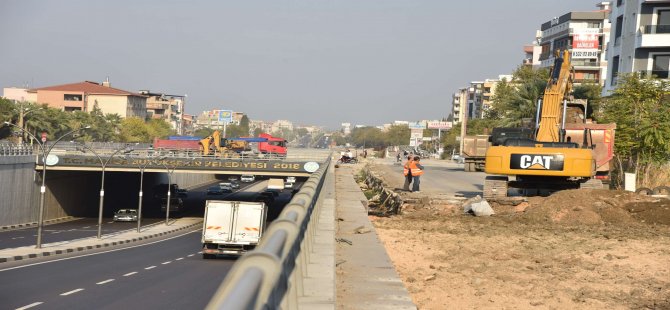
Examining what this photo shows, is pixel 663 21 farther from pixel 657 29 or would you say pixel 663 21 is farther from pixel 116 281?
pixel 116 281

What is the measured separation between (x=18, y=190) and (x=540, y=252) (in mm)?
57717

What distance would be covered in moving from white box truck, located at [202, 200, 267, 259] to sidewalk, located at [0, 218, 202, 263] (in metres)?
9.80

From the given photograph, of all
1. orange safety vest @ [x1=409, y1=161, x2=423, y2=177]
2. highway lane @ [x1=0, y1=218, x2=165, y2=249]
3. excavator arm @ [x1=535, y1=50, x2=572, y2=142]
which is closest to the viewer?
excavator arm @ [x1=535, y1=50, x2=572, y2=142]

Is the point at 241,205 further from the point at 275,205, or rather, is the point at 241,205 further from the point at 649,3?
the point at 275,205

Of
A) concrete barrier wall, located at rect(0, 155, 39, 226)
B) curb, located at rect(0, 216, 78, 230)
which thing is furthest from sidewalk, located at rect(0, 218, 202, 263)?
concrete barrier wall, located at rect(0, 155, 39, 226)

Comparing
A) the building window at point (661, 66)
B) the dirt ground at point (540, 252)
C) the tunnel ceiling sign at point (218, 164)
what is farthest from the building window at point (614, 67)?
the dirt ground at point (540, 252)

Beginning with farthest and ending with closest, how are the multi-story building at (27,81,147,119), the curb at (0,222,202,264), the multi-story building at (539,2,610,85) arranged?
the multi-story building at (27,81,147,119)
the multi-story building at (539,2,610,85)
the curb at (0,222,202,264)

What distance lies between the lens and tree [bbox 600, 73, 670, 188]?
4281cm

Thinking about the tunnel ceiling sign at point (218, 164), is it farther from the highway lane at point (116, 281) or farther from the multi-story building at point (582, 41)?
the multi-story building at point (582, 41)

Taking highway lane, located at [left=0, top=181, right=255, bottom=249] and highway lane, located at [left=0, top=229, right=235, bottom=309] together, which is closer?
highway lane, located at [left=0, top=229, right=235, bottom=309]

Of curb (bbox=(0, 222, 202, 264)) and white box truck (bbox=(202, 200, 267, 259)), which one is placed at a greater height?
white box truck (bbox=(202, 200, 267, 259))

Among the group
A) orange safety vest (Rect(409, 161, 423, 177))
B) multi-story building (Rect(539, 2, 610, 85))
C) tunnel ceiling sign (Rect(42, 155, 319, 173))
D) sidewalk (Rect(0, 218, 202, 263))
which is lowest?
sidewalk (Rect(0, 218, 202, 263))

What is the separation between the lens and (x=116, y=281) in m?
31.0

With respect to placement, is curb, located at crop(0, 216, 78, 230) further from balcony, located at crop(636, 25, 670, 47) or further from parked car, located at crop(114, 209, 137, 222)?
balcony, located at crop(636, 25, 670, 47)
